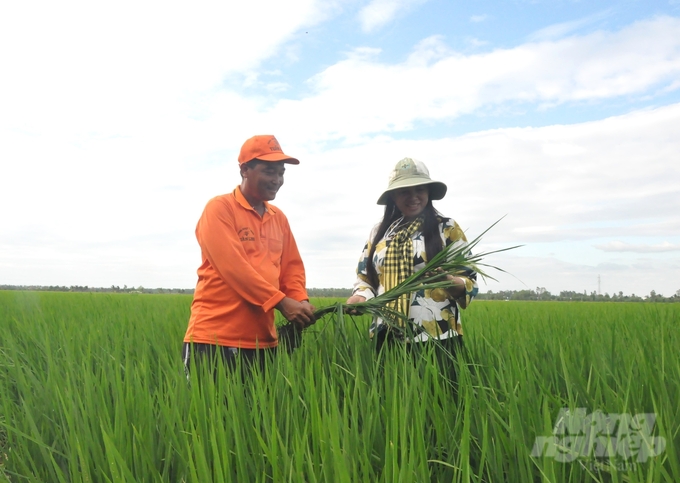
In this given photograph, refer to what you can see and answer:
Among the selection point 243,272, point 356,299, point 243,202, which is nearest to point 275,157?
point 243,202

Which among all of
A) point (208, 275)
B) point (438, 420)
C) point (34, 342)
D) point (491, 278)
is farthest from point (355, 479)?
point (34, 342)

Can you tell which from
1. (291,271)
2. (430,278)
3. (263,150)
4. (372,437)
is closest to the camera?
(372,437)

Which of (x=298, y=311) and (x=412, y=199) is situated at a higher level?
(x=412, y=199)

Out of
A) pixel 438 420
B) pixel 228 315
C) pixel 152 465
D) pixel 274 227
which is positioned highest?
pixel 274 227

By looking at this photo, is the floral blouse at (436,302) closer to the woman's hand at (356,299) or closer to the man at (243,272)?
the woman's hand at (356,299)

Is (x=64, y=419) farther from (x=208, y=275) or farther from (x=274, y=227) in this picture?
(x=274, y=227)

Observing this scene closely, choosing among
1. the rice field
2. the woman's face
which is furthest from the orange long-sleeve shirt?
the woman's face

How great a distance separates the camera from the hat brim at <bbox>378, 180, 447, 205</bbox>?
7.60 ft

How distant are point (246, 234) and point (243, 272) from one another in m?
0.27

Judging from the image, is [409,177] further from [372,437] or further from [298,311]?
[372,437]

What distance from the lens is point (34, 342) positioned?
3881mm

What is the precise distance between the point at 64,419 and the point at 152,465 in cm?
68

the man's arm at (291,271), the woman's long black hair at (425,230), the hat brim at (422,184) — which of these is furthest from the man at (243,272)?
the hat brim at (422,184)

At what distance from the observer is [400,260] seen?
8.02 feet
